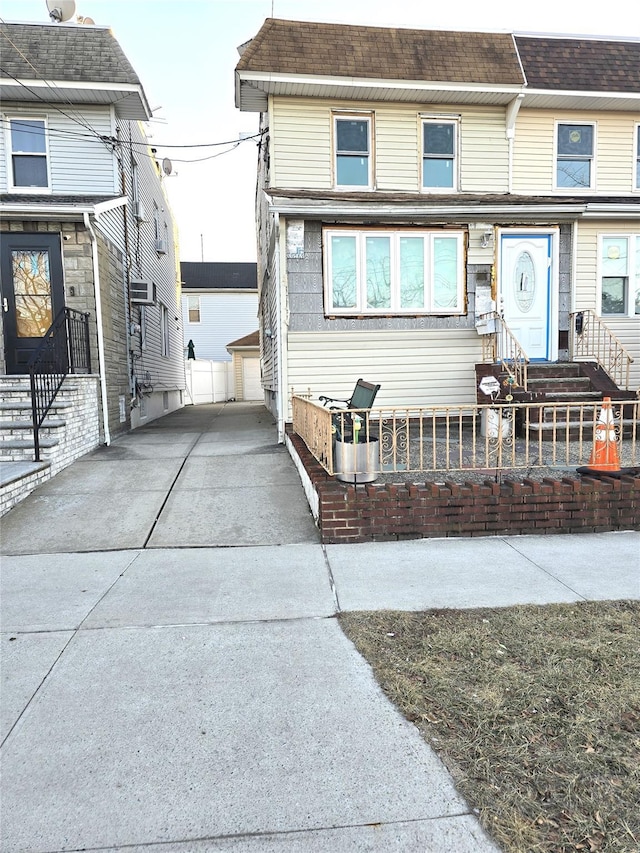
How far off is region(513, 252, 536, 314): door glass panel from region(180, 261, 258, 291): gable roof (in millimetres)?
26735

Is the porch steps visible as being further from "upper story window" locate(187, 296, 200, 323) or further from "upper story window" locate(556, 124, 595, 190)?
"upper story window" locate(187, 296, 200, 323)

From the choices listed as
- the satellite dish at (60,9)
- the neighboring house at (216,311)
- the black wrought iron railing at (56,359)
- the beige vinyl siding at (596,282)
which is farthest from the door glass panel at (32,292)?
the neighboring house at (216,311)

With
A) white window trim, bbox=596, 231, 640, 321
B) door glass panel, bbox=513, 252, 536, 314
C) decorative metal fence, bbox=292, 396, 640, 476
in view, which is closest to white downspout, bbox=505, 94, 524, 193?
door glass panel, bbox=513, 252, 536, 314

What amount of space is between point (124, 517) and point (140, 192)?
11.1 meters

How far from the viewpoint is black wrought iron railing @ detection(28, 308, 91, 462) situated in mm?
6809

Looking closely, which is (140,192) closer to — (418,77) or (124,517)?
(418,77)

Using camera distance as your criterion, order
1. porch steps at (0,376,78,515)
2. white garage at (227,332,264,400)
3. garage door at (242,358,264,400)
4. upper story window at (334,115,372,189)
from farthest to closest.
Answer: garage door at (242,358,264,400), white garage at (227,332,264,400), upper story window at (334,115,372,189), porch steps at (0,376,78,515)

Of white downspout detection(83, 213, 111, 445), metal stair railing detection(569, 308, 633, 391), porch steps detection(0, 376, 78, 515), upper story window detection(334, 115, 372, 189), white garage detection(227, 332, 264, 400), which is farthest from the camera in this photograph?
white garage detection(227, 332, 264, 400)

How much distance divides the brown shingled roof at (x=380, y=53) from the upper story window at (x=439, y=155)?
0.77 m

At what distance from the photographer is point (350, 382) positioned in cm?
937

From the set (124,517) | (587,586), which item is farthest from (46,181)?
(587,586)

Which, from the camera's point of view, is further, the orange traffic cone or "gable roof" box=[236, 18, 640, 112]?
"gable roof" box=[236, 18, 640, 112]

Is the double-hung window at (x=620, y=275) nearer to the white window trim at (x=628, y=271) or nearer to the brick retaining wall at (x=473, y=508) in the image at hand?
the white window trim at (x=628, y=271)

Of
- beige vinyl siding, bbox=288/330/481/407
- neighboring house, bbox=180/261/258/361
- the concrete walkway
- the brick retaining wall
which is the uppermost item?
neighboring house, bbox=180/261/258/361
